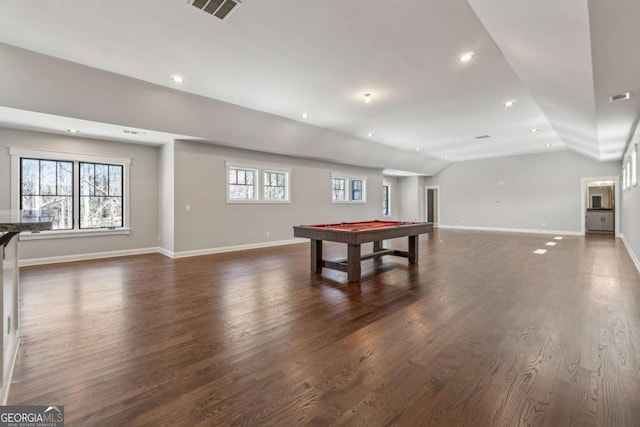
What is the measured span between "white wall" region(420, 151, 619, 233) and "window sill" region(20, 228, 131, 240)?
1231 centimetres

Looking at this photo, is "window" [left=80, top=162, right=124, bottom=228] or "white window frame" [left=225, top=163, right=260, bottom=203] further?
"white window frame" [left=225, top=163, right=260, bottom=203]

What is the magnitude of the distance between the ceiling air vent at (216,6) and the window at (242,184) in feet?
15.3

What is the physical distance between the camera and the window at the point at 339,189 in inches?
399

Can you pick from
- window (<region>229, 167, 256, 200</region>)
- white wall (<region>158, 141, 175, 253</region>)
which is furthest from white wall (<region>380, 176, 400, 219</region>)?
white wall (<region>158, 141, 175, 253</region>)

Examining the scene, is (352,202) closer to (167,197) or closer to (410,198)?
(410,198)

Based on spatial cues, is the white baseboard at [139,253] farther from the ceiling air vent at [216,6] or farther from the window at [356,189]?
the ceiling air vent at [216,6]

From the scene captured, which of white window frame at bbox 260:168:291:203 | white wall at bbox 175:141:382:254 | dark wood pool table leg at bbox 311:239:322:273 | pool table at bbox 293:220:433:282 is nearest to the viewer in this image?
pool table at bbox 293:220:433:282

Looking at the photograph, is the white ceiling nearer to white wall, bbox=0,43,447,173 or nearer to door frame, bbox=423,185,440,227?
white wall, bbox=0,43,447,173

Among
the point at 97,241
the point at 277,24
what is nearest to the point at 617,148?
the point at 277,24

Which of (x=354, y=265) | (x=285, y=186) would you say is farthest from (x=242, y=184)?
(x=354, y=265)

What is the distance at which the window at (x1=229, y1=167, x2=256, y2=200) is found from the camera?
747cm

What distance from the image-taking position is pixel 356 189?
1087cm

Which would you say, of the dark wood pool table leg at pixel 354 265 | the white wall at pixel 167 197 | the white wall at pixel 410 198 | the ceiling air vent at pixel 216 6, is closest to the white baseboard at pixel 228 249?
the white wall at pixel 167 197

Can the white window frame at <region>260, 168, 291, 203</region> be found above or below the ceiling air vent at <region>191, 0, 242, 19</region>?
below
